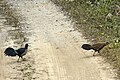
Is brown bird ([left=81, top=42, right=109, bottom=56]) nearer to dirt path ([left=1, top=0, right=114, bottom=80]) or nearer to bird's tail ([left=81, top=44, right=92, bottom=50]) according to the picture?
bird's tail ([left=81, top=44, right=92, bottom=50])

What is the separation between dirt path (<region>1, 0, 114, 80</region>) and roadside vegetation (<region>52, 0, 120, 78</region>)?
274mm

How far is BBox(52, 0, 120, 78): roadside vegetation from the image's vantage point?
997 cm

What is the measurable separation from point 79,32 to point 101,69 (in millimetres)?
3443

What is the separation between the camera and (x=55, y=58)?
9789 millimetres

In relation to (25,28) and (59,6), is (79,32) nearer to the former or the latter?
(25,28)

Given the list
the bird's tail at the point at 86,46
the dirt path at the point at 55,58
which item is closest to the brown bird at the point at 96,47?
the bird's tail at the point at 86,46

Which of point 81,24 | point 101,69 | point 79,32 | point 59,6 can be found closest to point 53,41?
point 79,32

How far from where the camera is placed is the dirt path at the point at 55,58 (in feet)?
28.3

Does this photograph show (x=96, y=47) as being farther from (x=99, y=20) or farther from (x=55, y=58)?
(x=99, y=20)

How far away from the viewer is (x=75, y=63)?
9.35 meters

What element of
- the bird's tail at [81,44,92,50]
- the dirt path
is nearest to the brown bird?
the bird's tail at [81,44,92,50]

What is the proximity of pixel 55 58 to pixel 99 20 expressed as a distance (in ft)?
12.6

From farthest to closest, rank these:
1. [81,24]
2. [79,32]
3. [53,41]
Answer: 1. [81,24]
2. [79,32]
3. [53,41]

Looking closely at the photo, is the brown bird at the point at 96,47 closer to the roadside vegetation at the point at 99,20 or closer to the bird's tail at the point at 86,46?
the bird's tail at the point at 86,46
